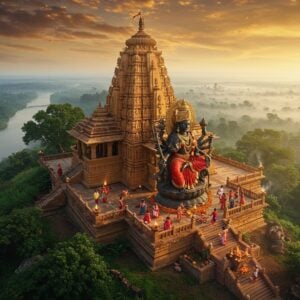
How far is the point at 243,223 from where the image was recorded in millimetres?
21422

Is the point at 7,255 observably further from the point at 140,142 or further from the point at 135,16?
the point at 135,16

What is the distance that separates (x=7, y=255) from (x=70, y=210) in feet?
16.5

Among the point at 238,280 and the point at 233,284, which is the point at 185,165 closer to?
the point at 238,280

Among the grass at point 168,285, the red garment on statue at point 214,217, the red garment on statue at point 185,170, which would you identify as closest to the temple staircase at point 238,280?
the grass at point 168,285

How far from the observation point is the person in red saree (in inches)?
813

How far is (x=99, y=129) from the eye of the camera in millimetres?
23812

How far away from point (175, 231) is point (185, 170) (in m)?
4.37

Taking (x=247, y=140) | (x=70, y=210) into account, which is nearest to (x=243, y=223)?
(x=70, y=210)

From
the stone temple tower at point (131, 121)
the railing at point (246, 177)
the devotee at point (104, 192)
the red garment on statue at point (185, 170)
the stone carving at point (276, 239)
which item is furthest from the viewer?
the railing at point (246, 177)

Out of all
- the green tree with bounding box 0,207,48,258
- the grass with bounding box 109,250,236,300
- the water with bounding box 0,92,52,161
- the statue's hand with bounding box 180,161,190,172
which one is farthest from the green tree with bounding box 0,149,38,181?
the water with bounding box 0,92,52,161

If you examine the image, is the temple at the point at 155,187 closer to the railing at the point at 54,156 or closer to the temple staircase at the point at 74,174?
the temple staircase at the point at 74,174

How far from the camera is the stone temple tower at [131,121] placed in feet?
77.6

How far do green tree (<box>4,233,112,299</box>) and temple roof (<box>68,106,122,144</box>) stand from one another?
895 centimetres

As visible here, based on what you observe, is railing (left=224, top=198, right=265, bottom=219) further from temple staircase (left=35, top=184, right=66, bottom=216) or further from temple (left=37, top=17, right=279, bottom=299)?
temple staircase (left=35, top=184, right=66, bottom=216)
